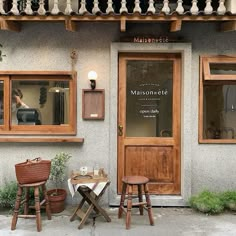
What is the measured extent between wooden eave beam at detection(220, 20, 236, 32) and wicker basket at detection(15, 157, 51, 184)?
3643 mm

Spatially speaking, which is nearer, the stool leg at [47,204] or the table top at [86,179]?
the table top at [86,179]

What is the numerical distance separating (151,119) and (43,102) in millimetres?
1964

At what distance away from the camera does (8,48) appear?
5.91 meters

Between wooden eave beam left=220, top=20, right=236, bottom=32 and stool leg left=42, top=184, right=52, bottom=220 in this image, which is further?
wooden eave beam left=220, top=20, right=236, bottom=32

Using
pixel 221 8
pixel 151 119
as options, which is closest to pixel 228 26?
pixel 221 8

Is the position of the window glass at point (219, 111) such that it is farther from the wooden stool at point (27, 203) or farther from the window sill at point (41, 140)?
the wooden stool at point (27, 203)

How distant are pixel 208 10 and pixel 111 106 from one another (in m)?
2.22

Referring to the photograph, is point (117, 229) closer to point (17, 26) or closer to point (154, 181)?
point (154, 181)

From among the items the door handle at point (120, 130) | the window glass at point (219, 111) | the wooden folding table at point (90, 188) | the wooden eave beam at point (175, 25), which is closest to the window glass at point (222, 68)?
the window glass at point (219, 111)

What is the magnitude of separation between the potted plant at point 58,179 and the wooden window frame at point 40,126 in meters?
0.46

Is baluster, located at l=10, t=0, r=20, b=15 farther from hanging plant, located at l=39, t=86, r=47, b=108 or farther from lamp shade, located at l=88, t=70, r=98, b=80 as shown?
lamp shade, located at l=88, t=70, r=98, b=80

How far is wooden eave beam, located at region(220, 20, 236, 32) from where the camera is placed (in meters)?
5.49

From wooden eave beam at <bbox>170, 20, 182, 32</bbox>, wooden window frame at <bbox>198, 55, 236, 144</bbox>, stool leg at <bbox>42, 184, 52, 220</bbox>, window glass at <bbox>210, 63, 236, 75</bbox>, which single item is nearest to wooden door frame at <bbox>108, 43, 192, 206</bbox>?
wooden window frame at <bbox>198, 55, 236, 144</bbox>

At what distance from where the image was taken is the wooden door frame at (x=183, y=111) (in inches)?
231
